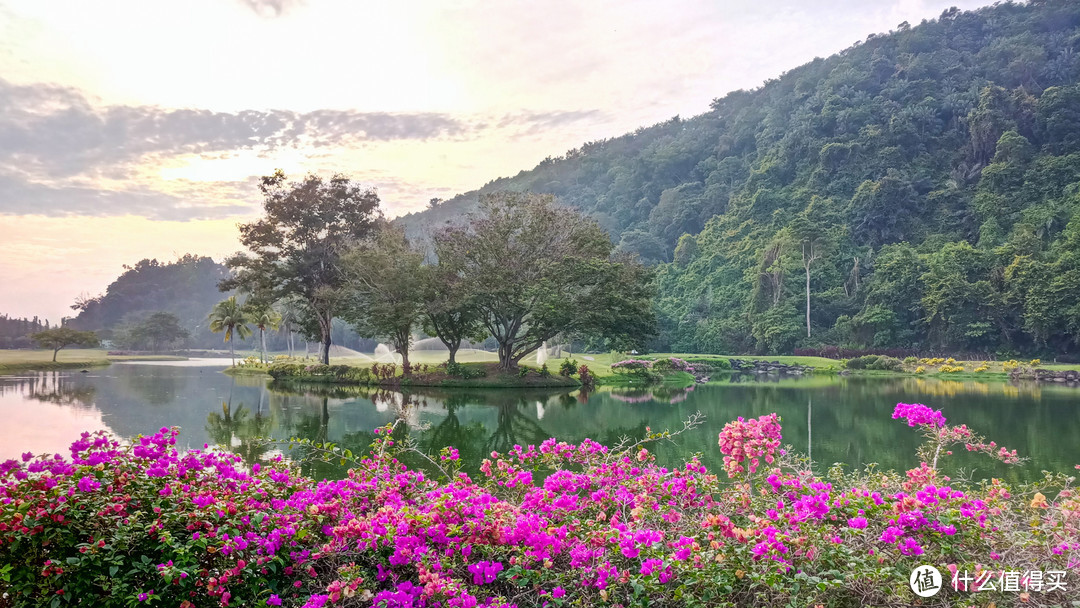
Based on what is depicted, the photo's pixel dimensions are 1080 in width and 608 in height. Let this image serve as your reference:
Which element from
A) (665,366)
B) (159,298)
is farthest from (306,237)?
(159,298)

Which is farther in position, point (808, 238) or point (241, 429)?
point (808, 238)

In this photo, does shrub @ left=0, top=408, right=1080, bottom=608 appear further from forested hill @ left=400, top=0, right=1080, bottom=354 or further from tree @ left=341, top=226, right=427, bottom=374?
forested hill @ left=400, top=0, right=1080, bottom=354

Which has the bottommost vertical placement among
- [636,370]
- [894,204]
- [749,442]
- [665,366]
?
[636,370]

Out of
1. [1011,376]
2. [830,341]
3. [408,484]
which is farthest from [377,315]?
[830,341]

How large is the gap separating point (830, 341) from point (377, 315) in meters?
31.9

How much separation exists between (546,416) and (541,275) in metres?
10.8

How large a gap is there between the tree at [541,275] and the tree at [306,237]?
6.86m

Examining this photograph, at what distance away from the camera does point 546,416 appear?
14.7m

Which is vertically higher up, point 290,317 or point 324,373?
point 290,317

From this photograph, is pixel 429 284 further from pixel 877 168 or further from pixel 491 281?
pixel 877 168

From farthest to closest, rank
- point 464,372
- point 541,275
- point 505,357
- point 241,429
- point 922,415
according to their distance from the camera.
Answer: point 505,357 < point 541,275 < point 464,372 < point 241,429 < point 922,415

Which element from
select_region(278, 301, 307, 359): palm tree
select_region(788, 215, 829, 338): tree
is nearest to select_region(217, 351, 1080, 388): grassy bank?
select_region(278, 301, 307, 359): palm tree

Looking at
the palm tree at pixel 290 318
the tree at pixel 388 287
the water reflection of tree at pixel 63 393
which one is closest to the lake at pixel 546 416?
the water reflection of tree at pixel 63 393

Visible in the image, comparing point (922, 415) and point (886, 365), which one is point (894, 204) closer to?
point (886, 365)
